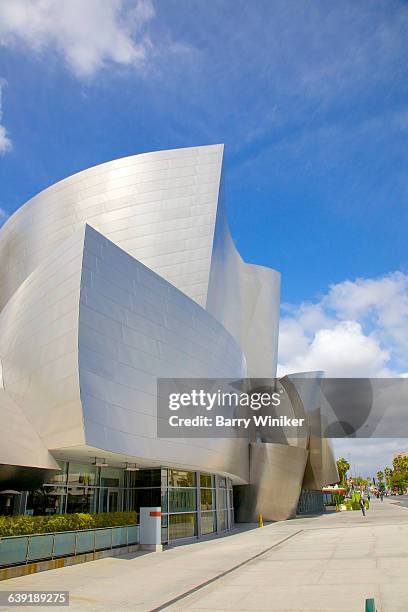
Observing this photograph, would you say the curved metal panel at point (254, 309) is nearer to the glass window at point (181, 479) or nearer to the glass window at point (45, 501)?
the glass window at point (181, 479)

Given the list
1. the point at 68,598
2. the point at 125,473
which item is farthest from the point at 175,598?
the point at 125,473

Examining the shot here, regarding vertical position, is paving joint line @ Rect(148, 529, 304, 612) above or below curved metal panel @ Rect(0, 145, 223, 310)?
below

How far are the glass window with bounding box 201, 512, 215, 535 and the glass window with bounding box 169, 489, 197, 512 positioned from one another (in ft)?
3.56

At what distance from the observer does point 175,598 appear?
8.55m

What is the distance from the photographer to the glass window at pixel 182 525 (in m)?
18.2

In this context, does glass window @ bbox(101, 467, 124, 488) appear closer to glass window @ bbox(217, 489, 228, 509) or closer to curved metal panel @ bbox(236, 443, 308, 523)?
glass window @ bbox(217, 489, 228, 509)

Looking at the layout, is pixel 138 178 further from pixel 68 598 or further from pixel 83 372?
pixel 68 598

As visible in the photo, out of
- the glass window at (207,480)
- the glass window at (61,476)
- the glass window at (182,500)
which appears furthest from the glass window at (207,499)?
the glass window at (61,476)

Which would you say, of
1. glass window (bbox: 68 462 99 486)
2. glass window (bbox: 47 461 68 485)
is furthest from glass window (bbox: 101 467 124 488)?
glass window (bbox: 47 461 68 485)

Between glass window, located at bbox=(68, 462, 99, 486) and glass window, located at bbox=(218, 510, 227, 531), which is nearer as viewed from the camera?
glass window, located at bbox=(68, 462, 99, 486)

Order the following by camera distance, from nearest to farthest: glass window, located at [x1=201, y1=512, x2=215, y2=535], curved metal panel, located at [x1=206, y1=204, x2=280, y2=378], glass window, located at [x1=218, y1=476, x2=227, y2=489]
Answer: glass window, located at [x1=201, y1=512, x2=215, y2=535]
glass window, located at [x1=218, y1=476, x2=227, y2=489]
curved metal panel, located at [x1=206, y1=204, x2=280, y2=378]

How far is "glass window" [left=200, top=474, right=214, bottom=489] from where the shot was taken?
70.4ft

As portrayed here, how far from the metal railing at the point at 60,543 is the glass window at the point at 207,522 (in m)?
5.63

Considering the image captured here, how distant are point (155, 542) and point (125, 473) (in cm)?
397
